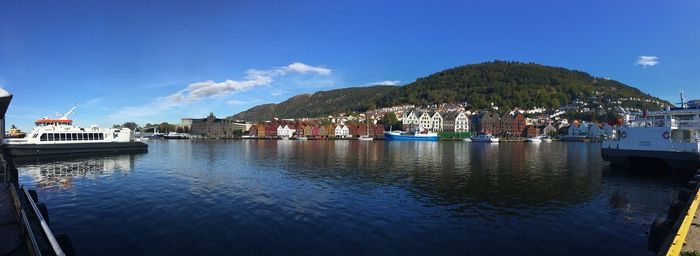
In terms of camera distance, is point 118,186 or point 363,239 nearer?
point 363,239

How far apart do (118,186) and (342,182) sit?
1683 centimetres

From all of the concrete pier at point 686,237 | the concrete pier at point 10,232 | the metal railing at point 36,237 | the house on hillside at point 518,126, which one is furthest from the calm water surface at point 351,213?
the house on hillside at point 518,126

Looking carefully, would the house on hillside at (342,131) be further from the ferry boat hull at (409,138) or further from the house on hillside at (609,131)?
the house on hillside at (609,131)

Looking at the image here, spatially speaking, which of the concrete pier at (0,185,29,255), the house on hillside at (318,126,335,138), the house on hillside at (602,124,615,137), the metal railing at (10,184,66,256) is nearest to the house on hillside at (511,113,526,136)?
the house on hillside at (602,124,615,137)

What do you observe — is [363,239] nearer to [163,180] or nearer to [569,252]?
[569,252]

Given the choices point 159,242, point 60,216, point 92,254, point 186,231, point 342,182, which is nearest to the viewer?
point 92,254

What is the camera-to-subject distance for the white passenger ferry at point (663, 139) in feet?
113

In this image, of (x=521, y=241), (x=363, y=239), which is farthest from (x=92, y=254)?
(x=521, y=241)

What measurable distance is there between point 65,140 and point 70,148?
1759 mm

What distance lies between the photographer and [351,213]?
761 inches

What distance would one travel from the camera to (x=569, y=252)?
1384 centimetres

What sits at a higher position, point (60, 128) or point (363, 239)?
point (60, 128)

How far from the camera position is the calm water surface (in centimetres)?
1440

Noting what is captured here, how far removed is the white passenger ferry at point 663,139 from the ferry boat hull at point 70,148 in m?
72.0
